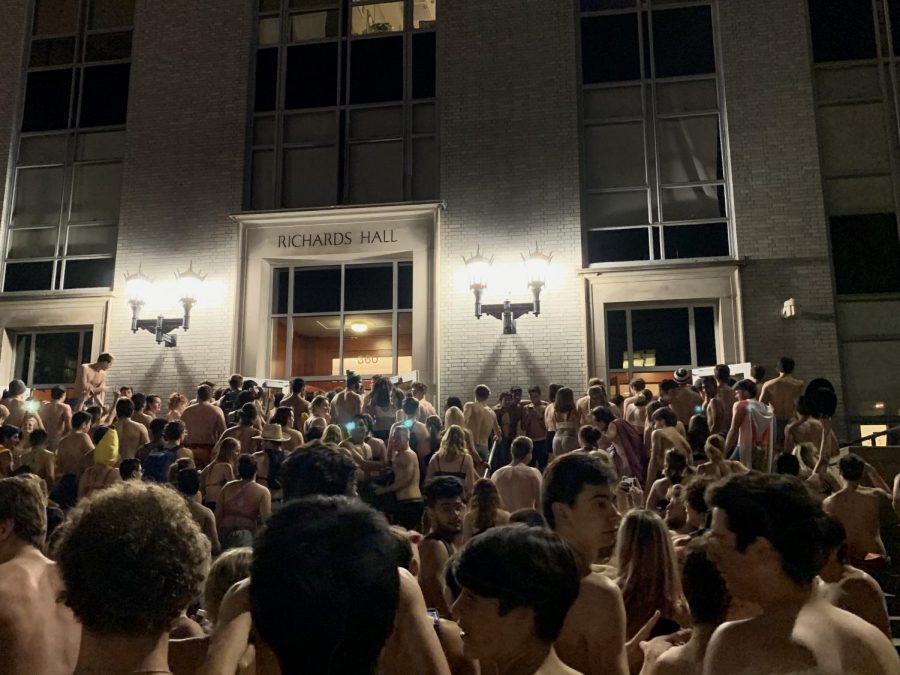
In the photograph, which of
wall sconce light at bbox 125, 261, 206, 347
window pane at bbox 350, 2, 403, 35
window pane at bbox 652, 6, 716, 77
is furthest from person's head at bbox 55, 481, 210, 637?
window pane at bbox 350, 2, 403, 35

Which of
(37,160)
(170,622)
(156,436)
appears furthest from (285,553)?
(37,160)

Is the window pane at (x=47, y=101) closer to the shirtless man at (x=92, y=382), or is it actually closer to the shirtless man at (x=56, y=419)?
the shirtless man at (x=92, y=382)

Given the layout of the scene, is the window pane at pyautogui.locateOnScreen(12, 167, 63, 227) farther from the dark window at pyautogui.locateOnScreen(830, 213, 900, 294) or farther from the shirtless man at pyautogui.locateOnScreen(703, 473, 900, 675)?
the shirtless man at pyautogui.locateOnScreen(703, 473, 900, 675)

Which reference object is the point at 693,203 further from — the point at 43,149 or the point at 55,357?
the point at 43,149

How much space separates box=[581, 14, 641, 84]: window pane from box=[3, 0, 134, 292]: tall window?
33.5 ft

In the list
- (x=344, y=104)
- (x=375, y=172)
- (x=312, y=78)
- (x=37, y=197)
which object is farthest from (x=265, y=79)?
(x=37, y=197)

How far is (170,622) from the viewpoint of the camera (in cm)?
204

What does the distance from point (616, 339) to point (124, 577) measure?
13.7m

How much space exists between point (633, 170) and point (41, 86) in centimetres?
1355

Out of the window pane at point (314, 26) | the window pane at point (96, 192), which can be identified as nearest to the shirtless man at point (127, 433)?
the window pane at point (96, 192)

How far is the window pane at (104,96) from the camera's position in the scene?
1761cm

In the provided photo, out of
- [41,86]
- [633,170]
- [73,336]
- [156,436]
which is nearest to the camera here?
[156,436]

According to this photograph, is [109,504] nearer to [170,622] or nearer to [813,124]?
[170,622]

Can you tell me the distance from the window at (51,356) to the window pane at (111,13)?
7.21m
